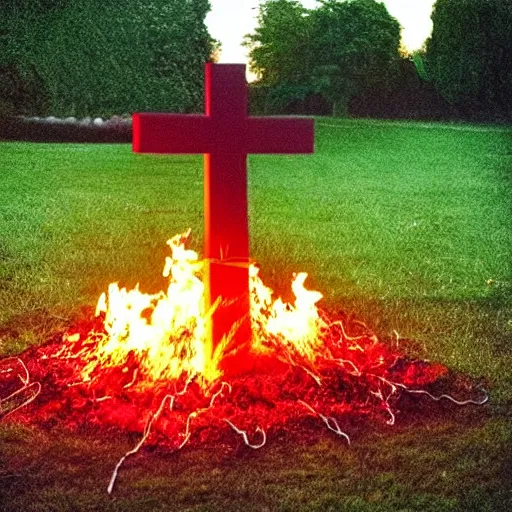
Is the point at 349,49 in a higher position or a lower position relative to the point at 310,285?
higher

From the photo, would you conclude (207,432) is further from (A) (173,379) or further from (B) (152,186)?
(B) (152,186)

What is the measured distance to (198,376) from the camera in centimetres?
474

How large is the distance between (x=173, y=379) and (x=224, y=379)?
0.26 meters

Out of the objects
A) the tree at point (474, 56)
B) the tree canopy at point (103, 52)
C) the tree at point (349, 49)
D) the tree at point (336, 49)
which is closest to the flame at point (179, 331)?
the tree canopy at point (103, 52)

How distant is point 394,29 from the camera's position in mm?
32875

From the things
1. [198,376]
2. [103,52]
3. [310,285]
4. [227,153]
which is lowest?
[310,285]

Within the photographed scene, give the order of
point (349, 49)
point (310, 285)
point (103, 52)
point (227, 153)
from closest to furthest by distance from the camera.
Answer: point (227, 153), point (310, 285), point (103, 52), point (349, 49)

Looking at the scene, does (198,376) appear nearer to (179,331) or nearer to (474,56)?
(179,331)

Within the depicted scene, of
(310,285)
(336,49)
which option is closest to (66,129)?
(336,49)

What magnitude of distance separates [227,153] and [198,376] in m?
1.16

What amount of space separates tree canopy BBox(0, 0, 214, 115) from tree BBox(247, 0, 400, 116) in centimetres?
316

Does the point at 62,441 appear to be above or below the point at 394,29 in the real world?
below

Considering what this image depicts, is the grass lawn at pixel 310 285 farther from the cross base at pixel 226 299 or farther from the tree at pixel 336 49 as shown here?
the tree at pixel 336 49

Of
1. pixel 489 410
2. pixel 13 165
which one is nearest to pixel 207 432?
pixel 489 410
